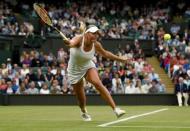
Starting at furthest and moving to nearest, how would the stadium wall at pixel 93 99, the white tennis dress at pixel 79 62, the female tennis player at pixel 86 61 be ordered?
the stadium wall at pixel 93 99
the white tennis dress at pixel 79 62
the female tennis player at pixel 86 61

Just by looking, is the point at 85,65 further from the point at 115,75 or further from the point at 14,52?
the point at 14,52

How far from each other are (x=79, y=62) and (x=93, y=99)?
41.1 ft

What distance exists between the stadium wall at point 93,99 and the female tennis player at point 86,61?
39.2 feet

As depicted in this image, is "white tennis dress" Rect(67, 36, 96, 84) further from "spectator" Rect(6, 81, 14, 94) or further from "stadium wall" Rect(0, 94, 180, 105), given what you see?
"spectator" Rect(6, 81, 14, 94)

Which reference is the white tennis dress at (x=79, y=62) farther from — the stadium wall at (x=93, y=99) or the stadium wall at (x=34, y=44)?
the stadium wall at (x=34, y=44)

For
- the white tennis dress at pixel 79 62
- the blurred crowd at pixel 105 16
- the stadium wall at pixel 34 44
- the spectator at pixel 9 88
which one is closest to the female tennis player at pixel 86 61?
the white tennis dress at pixel 79 62

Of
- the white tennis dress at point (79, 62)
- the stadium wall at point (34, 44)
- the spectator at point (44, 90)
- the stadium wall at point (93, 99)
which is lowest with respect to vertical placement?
the stadium wall at point (93, 99)

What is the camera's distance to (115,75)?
84.5ft

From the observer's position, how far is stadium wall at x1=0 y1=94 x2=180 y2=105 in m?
24.4

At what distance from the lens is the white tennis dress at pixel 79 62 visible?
11.8 m

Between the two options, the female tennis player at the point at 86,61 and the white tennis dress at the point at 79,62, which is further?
the white tennis dress at the point at 79,62

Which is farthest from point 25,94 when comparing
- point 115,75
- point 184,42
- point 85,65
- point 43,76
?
point 85,65

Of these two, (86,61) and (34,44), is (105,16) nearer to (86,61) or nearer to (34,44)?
(34,44)

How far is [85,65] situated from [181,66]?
14975mm
